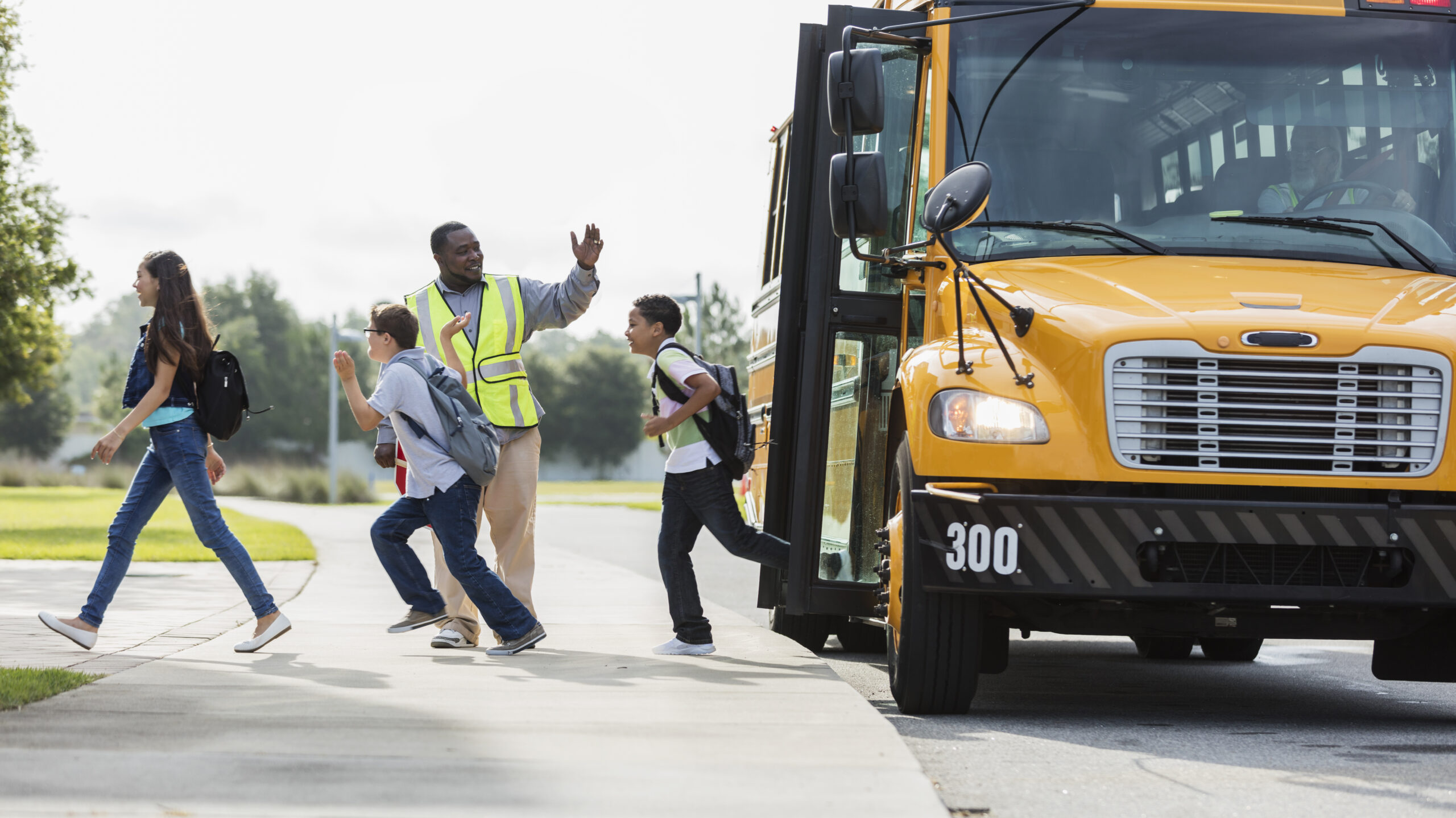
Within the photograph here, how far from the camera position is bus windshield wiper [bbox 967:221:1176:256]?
20.5ft

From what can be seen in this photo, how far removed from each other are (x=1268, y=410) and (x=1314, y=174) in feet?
4.68

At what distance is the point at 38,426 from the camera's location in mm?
78562

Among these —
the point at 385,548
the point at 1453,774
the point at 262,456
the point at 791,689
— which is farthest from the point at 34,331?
the point at 262,456

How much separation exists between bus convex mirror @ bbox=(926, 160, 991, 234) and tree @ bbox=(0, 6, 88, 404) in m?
20.9

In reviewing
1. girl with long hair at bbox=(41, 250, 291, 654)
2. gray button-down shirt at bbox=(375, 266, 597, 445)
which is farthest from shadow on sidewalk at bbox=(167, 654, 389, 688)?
gray button-down shirt at bbox=(375, 266, 597, 445)

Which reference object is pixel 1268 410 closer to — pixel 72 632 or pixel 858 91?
pixel 858 91

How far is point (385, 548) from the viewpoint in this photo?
748cm

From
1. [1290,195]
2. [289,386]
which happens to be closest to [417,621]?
[1290,195]

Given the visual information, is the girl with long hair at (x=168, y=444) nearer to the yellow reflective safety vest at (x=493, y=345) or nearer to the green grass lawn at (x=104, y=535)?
the yellow reflective safety vest at (x=493, y=345)

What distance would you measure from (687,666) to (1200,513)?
2.46m

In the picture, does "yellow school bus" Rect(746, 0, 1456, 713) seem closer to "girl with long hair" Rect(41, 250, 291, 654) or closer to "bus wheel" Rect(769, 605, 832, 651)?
"bus wheel" Rect(769, 605, 832, 651)

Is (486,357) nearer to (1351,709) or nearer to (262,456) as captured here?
(1351,709)

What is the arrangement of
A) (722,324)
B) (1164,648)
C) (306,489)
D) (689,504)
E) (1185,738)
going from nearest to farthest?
(1185,738) → (689,504) → (1164,648) → (306,489) → (722,324)

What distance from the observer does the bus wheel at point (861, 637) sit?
884 cm
